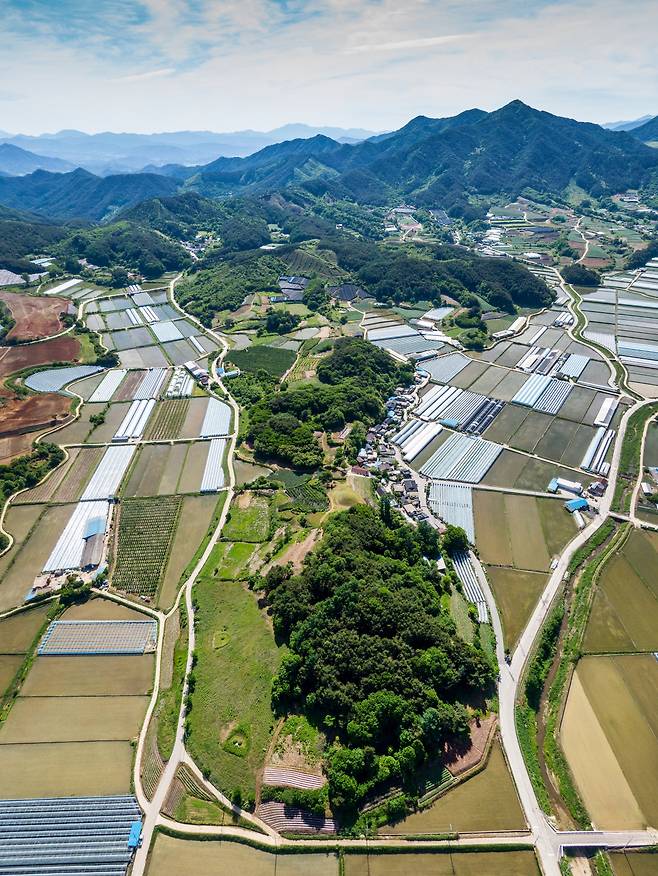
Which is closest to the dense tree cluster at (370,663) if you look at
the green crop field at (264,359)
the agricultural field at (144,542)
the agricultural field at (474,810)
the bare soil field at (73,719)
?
the agricultural field at (474,810)

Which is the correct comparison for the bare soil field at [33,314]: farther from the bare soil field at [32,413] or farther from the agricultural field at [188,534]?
the agricultural field at [188,534]

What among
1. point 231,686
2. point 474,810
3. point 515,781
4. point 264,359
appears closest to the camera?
point 474,810

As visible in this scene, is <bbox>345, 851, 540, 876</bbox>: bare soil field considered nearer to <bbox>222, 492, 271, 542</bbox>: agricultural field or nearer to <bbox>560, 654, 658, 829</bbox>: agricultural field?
<bbox>560, 654, 658, 829</bbox>: agricultural field

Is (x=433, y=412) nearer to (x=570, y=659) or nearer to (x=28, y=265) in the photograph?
(x=570, y=659)

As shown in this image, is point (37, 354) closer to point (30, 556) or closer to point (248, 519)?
point (30, 556)

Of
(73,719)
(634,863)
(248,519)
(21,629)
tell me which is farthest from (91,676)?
(634,863)
